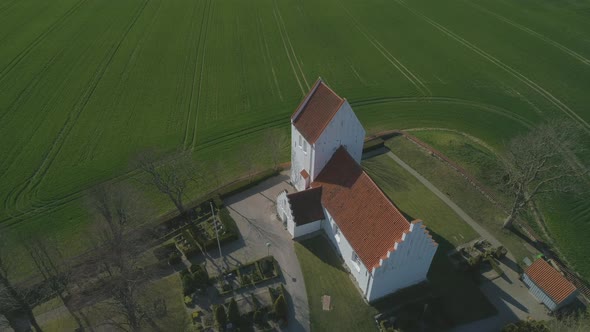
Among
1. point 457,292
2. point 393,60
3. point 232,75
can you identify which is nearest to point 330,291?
point 457,292

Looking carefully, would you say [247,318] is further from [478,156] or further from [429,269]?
[478,156]

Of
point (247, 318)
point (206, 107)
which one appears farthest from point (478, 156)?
point (206, 107)

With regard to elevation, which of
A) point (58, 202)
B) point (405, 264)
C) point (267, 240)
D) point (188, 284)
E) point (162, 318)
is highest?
point (58, 202)

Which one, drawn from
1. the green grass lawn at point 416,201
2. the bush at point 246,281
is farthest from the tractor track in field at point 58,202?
the bush at point 246,281

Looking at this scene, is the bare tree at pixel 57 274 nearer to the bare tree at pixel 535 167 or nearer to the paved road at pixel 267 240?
the paved road at pixel 267 240

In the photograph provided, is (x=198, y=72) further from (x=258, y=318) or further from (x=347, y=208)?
(x=258, y=318)
